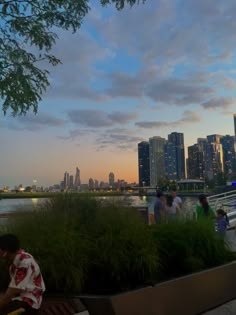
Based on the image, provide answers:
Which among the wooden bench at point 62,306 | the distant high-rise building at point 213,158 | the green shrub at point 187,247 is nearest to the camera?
the wooden bench at point 62,306

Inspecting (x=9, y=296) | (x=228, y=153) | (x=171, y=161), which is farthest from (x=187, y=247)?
(x=228, y=153)

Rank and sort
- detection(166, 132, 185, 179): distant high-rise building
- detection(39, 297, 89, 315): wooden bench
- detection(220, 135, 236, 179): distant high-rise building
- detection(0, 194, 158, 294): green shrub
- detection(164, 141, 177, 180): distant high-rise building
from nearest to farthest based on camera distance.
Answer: detection(39, 297, 89, 315): wooden bench → detection(0, 194, 158, 294): green shrub → detection(164, 141, 177, 180): distant high-rise building → detection(166, 132, 185, 179): distant high-rise building → detection(220, 135, 236, 179): distant high-rise building

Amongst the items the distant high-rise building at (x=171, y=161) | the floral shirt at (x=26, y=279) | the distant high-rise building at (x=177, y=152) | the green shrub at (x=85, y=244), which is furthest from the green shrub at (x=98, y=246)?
the distant high-rise building at (x=177, y=152)

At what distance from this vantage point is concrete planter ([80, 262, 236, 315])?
174 inches

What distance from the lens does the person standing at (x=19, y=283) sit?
3.53m

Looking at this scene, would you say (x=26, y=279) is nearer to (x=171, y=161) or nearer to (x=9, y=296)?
(x=9, y=296)

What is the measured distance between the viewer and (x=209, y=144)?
160 metres

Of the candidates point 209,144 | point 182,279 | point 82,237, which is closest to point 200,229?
point 182,279

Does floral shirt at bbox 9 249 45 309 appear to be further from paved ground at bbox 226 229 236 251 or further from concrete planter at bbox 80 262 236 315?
paved ground at bbox 226 229 236 251

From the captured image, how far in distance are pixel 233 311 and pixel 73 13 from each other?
17.8ft

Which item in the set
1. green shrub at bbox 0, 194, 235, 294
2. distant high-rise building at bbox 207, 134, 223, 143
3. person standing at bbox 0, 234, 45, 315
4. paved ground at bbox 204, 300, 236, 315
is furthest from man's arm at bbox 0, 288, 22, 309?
distant high-rise building at bbox 207, 134, 223, 143

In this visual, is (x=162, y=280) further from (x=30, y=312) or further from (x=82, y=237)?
(x=30, y=312)

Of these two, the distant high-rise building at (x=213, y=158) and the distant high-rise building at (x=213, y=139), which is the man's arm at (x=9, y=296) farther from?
the distant high-rise building at (x=213, y=139)

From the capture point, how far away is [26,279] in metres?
3.58
